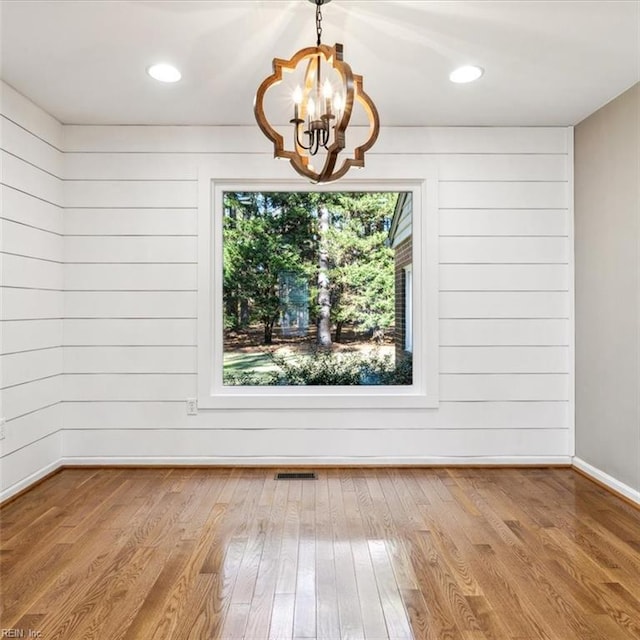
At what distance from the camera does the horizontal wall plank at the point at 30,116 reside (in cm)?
314

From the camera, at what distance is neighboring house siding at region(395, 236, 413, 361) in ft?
13.1

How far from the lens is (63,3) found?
233 centimetres

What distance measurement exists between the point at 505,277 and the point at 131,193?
290 centimetres

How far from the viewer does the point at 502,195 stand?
386 cm

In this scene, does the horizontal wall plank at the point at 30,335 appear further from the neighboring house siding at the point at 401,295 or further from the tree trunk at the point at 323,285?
the neighboring house siding at the point at 401,295

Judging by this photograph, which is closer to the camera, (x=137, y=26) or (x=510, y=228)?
(x=137, y=26)

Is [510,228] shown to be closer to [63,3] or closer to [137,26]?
[137,26]

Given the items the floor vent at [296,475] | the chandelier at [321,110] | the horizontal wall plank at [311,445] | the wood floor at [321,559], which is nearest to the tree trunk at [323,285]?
the horizontal wall plank at [311,445]

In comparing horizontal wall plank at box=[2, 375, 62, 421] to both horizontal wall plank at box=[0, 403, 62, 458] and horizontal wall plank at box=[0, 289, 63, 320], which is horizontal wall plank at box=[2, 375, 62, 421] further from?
horizontal wall plank at box=[0, 289, 63, 320]

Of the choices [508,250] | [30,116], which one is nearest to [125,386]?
[30,116]

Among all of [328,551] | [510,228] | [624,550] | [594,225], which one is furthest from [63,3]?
[624,550]

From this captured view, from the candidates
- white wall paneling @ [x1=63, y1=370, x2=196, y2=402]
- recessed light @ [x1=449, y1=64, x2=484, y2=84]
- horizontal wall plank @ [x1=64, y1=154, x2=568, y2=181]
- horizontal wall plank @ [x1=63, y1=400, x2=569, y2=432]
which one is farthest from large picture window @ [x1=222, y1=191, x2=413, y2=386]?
recessed light @ [x1=449, y1=64, x2=484, y2=84]

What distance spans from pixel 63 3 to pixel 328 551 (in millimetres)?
2859

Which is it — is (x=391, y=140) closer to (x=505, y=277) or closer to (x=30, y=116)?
(x=505, y=277)
